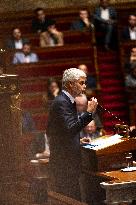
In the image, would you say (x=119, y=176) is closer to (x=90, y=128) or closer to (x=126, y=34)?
(x=90, y=128)

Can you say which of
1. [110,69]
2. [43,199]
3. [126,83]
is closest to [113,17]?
[110,69]

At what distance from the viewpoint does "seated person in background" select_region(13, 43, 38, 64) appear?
404 inches

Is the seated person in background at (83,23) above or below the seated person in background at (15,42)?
above

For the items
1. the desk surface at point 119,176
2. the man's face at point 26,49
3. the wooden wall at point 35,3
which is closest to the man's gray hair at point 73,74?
the desk surface at point 119,176

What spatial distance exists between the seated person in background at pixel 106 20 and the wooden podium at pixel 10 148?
9.03m

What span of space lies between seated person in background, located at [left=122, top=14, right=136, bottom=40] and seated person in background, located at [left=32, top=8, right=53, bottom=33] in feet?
4.86

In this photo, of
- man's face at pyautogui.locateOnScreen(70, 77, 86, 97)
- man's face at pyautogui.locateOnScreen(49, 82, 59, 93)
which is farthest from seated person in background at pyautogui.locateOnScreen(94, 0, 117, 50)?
man's face at pyautogui.locateOnScreen(70, 77, 86, 97)

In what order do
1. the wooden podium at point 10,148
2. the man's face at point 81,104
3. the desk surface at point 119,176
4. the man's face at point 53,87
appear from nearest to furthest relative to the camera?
the wooden podium at point 10,148 < the desk surface at point 119,176 < the man's face at point 81,104 < the man's face at point 53,87

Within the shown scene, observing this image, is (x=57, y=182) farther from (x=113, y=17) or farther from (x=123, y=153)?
(x=113, y=17)

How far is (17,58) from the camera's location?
408 inches

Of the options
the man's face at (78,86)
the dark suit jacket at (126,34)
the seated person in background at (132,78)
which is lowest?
the man's face at (78,86)

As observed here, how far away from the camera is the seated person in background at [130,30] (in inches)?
453

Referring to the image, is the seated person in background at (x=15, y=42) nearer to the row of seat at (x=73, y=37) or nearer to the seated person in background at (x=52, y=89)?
the row of seat at (x=73, y=37)

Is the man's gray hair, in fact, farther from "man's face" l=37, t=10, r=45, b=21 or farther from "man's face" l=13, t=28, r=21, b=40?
"man's face" l=37, t=10, r=45, b=21
